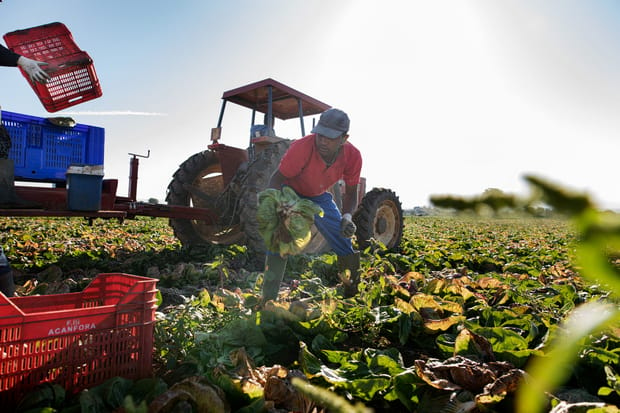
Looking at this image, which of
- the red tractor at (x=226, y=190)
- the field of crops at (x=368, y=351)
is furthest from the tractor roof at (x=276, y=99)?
the field of crops at (x=368, y=351)

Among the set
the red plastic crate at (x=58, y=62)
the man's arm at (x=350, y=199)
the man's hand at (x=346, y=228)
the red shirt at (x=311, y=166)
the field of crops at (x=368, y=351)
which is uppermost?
the red plastic crate at (x=58, y=62)

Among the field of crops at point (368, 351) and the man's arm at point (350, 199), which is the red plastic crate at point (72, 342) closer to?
the field of crops at point (368, 351)

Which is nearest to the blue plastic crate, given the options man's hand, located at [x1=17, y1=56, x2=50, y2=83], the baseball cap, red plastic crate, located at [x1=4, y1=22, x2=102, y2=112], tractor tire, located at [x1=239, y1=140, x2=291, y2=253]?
red plastic crate, located at [x1=4, y1=22, x2=102, y2=112]

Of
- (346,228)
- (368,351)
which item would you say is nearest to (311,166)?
(346,228)

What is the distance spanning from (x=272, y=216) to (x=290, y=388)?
1.42 metres

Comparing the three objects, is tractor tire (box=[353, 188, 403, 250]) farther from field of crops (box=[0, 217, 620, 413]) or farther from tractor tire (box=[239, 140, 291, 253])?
field of crops (box=[0, 217, 620, 413])

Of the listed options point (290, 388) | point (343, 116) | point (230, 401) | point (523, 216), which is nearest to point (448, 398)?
point (290, 388)

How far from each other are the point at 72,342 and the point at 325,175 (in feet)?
7.08

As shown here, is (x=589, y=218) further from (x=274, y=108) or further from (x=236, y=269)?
(x=274, y=108)

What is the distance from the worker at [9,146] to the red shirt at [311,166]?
1.86 meters

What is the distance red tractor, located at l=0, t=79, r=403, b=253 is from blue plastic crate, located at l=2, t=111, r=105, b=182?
0.01 meters

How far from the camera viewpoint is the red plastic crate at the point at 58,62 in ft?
14.2

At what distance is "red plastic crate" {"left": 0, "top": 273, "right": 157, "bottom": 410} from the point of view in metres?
1.60

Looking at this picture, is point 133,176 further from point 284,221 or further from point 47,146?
point 284,221
